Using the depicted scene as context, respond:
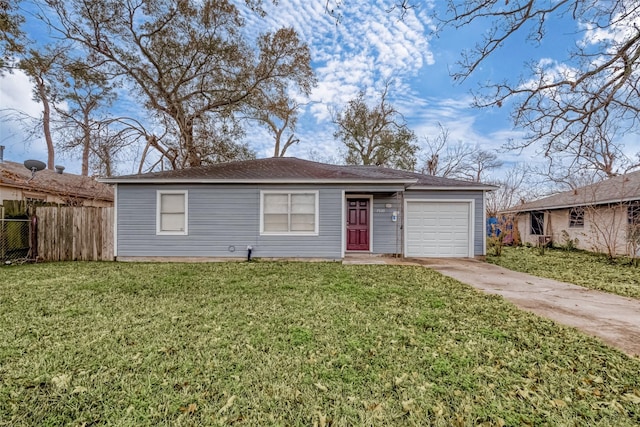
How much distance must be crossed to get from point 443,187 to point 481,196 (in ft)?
4.37

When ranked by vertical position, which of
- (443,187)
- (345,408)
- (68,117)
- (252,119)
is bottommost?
(345,408)

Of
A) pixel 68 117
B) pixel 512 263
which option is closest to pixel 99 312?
pixel 512 263

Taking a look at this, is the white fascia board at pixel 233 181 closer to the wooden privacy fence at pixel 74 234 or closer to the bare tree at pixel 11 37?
the wooden privacy fence at pixel 74 234

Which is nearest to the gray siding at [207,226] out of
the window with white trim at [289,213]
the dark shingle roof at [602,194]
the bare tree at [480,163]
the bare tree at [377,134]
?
the window with white trim at [289,213]

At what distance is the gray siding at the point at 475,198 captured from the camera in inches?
378

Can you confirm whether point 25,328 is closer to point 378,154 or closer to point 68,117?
point 68,117

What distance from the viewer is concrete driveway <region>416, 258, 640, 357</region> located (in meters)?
3.39

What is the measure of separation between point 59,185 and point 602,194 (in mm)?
24992

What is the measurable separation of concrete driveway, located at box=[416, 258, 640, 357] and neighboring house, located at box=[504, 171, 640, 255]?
5.85 meters

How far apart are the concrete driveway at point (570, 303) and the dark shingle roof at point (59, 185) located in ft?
52.2

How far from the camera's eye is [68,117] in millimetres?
12211

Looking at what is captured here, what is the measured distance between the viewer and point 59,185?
14656mm

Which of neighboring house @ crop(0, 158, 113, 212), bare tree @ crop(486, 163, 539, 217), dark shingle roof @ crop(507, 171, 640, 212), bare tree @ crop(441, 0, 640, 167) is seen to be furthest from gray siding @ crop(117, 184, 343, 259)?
bare tree @ crop(486, 163, 539, 217)

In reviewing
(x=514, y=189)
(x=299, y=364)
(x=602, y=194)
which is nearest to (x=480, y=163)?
(x=514, y=189)
